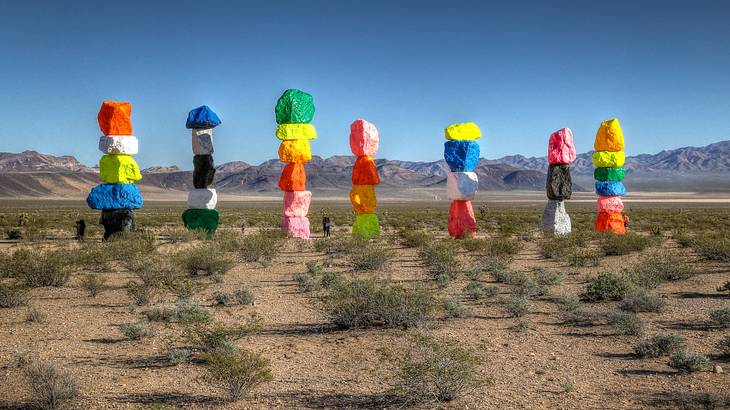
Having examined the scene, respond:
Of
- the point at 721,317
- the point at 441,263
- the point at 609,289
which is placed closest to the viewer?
the point at 721,317

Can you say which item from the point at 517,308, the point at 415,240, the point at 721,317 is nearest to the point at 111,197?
the point at 415,240

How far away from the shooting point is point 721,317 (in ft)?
31.2

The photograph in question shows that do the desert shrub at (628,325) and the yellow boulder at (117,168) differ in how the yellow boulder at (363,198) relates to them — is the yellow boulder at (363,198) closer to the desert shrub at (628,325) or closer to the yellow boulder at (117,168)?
the yellow boulder at (117,168)

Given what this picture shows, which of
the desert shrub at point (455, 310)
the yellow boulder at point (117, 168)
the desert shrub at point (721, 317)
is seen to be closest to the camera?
the desert shrub at point (721, 317)

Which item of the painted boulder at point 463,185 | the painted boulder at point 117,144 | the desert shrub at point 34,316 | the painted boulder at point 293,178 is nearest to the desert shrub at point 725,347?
the desert shrub at point 34,316

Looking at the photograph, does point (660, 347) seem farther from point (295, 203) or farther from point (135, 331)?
point (295, 203)

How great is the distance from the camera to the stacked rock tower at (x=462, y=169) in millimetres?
23047

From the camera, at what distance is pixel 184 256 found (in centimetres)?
1634

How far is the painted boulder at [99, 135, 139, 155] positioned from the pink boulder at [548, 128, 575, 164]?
1673 cm

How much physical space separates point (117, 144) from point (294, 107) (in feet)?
22.1

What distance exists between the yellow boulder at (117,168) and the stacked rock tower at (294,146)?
5.63 metres

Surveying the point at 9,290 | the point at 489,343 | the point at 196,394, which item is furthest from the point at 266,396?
the point at 9,290

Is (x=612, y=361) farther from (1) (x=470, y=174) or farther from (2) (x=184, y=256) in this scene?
(1) (x=470, y=174)

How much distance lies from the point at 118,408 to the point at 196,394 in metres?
0.85
